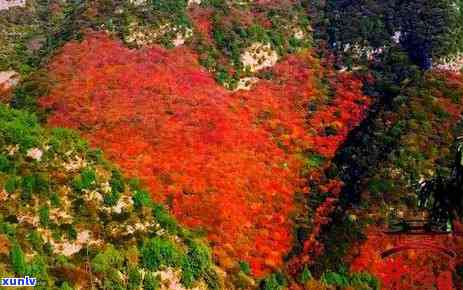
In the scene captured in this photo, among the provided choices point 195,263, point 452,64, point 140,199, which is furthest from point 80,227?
point 452,64

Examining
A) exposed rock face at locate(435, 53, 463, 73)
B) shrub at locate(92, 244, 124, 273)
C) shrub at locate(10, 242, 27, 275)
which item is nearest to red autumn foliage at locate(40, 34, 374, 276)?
shrub at locate(92, 244, 124, 273)

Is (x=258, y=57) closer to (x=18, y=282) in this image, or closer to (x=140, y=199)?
(x=140, y=199)

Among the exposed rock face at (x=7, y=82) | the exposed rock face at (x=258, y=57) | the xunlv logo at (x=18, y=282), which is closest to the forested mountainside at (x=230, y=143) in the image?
the exposed rock face at (x=258, y=57)

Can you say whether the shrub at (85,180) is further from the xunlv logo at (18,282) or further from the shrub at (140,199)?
the xunlv logo at (18,282)

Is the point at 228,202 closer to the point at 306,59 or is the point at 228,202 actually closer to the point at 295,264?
the point at 295,264

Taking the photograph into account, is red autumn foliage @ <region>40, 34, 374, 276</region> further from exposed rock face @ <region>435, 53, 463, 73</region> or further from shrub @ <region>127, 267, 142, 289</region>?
exposed rock face @ <region>435, 53, 463, 73</region>
